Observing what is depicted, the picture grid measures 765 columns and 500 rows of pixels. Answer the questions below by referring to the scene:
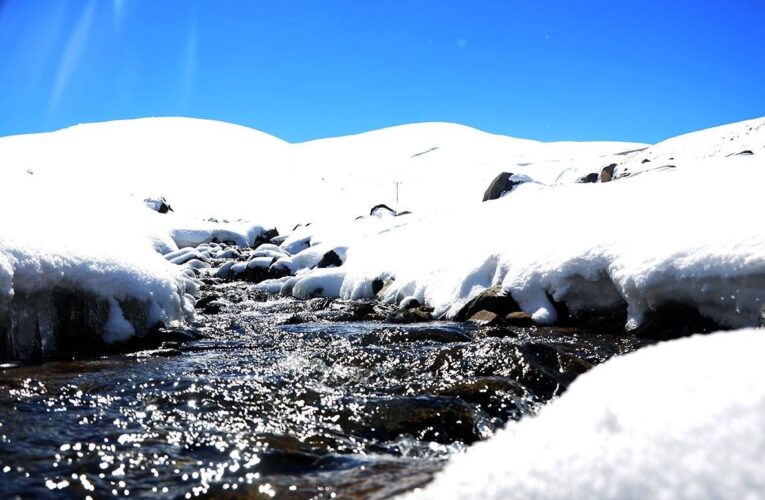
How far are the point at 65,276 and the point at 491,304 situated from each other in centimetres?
632

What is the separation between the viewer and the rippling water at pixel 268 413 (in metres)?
3.17

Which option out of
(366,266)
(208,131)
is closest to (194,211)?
(208,131)

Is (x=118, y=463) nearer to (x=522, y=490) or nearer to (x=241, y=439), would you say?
(x=241, y=439)

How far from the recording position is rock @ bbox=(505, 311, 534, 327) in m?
8.93

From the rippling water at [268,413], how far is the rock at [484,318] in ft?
4.29

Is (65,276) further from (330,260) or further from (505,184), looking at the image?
(505,184)

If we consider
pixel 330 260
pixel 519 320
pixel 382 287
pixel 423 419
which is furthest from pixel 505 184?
pixel 423 419

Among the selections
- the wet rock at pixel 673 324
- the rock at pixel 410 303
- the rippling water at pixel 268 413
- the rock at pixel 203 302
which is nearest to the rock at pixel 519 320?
the rippling water at pixel 268 413

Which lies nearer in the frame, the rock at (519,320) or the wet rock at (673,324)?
the wet rock at (673,324)

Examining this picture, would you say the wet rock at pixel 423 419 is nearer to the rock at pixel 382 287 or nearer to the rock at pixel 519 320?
the rock at pixel 519 320

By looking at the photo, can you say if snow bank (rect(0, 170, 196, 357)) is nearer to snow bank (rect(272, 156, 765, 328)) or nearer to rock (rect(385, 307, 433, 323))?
rock (rect(385, 307, 433, 323))

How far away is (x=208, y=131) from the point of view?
101 m

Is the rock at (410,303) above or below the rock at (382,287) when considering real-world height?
below

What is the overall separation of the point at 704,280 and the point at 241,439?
230 inches
